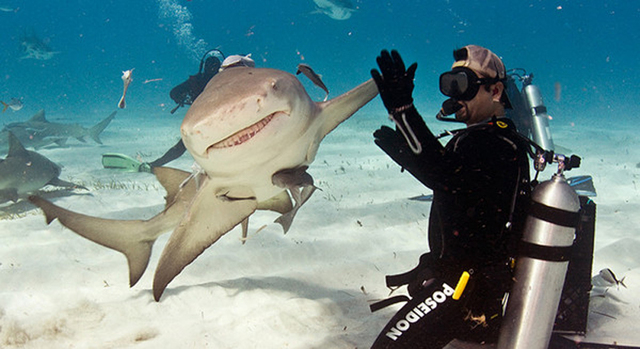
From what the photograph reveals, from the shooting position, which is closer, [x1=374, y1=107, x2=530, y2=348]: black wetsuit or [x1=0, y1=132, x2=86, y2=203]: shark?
[x1=374, y1=107, x2=530, y2=348]: black wetsuit

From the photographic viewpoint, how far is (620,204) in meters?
6.79

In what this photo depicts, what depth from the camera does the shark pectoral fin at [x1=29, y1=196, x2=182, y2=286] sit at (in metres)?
3.09

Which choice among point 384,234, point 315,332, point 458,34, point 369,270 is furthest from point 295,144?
point 458,34

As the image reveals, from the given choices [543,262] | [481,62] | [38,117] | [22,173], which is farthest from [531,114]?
[38,117]

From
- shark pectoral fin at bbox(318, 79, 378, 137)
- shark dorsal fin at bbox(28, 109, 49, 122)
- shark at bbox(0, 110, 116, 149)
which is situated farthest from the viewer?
shark dorsal fin at bbox(28, 109, 49, 122)

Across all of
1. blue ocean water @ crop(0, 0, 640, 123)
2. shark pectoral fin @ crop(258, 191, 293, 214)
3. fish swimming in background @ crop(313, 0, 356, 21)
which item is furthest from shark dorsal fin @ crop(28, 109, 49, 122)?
blue ocean water @ crop(0, 0, 640, 123)

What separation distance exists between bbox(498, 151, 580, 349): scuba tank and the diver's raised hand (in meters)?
0.81

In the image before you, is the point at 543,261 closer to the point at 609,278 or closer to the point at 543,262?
the point at 543,262

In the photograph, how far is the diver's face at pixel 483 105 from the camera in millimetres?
2234

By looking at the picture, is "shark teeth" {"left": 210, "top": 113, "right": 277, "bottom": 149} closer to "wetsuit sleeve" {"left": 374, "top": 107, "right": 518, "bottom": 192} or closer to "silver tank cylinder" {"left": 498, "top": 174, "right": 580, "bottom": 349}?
"wetsuit sleeve" {"left": 374, "top": 107, "right": 518, "bottom": 192}

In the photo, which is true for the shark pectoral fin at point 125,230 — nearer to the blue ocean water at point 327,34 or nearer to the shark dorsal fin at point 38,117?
the shark dorsal fin at point 38,117

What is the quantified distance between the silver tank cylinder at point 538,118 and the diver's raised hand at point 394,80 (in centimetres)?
772

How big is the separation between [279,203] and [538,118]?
740cm


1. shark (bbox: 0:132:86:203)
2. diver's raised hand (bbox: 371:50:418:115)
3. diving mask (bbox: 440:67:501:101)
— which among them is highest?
diving mask (bbox: 440:67:501:101)
